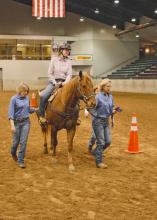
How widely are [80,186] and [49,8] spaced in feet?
93.0

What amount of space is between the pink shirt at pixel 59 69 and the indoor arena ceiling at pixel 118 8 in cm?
3111

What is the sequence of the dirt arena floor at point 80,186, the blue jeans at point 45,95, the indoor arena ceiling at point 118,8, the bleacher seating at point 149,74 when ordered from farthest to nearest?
the bleacher seating at point 149,74 → the indoor arena ceiling at point 118,8 → the blue jeans at point 45,95 → the dirt arena floor at point 80,186

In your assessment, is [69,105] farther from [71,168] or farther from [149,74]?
[149,74]

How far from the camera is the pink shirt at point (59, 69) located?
916 cm

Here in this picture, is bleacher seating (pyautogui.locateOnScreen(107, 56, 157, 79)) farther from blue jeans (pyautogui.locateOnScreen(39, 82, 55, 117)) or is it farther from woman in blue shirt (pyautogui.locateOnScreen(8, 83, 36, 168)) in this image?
woman in blue shirt (pyautogui.locateOnScreen(8, 83, 36, 168))

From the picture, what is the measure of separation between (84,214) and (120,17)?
4512 cm

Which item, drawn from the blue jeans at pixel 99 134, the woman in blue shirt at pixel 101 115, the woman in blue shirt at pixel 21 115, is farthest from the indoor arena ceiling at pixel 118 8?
the woman in blue shirt at pixel 21 115

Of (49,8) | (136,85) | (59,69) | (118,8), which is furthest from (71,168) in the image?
(118,8)

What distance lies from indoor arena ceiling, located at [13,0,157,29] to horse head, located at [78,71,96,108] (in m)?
32.4

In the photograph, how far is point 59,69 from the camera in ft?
30.2

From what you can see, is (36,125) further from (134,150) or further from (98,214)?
(98,214)

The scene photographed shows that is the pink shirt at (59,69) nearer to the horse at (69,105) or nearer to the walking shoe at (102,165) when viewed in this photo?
the horse at (69,105)

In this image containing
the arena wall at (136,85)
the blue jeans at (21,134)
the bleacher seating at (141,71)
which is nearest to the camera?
the blue jeans at (21,134)

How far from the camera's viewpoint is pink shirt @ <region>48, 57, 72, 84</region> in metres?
9.16
